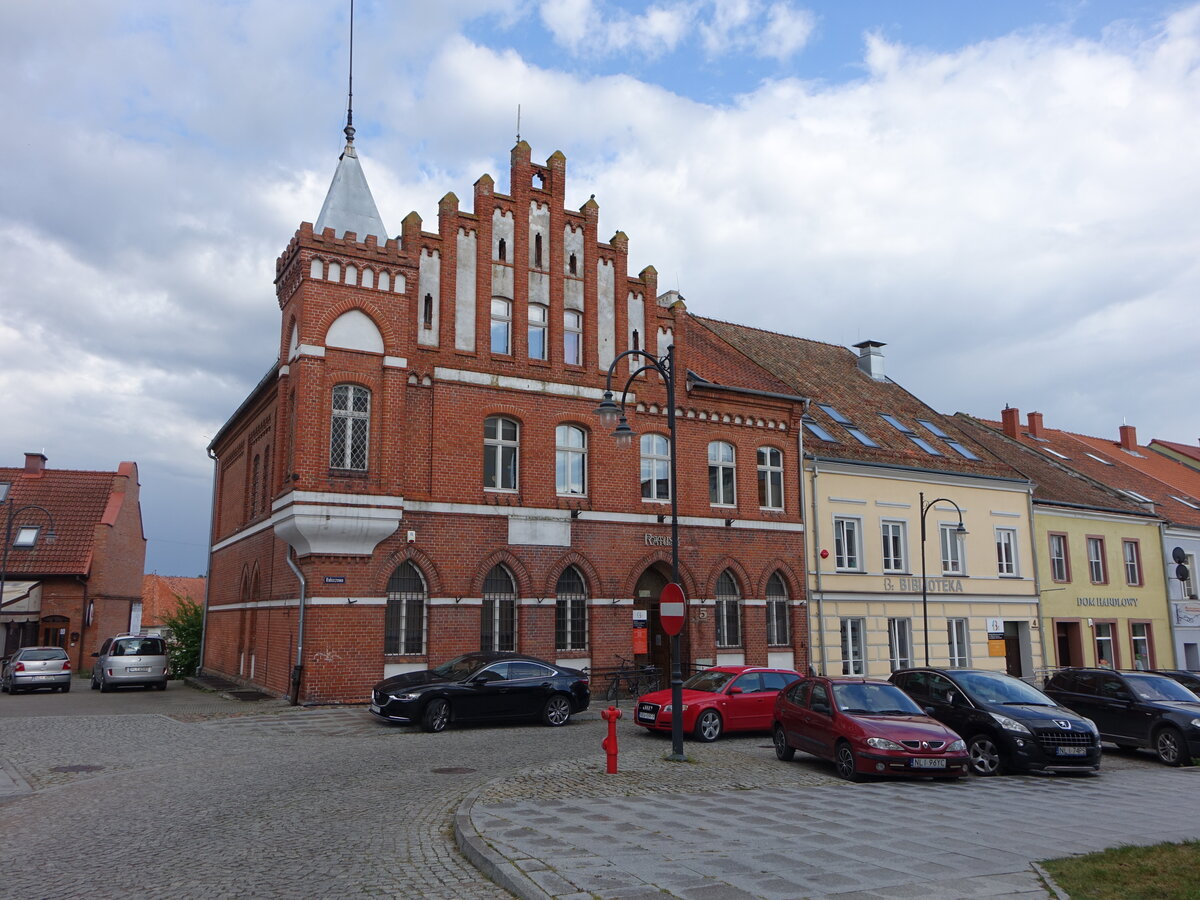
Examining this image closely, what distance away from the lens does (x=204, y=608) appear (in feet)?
114

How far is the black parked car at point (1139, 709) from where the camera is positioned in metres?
16.9

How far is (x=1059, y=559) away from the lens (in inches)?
1395

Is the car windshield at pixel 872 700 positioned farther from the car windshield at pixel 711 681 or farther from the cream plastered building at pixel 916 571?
the cream plastered building at pixel 916 571

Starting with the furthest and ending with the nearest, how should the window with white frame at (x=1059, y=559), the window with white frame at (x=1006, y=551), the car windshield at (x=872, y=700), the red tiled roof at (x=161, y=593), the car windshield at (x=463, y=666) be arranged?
the red tiled roof at (x=161, y=593), the window with white frame at (x=1059, y=559), the window with white frame at (x=1006, y=551), the car windshield at (x=463, y=666), the car windshield at (x=872, y=700)

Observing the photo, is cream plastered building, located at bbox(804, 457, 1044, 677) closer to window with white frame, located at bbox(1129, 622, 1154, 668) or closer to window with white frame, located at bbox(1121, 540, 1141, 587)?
window with white frame, located at bbox(1129, 622, 1154, 668)

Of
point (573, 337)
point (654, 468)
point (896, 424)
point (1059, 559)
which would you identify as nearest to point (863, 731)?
point (654, 468)

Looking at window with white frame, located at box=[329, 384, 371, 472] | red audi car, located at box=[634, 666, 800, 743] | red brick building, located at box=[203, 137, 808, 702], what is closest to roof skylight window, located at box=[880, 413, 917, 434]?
red brick building, located at box=[203, 137, 808, 702]

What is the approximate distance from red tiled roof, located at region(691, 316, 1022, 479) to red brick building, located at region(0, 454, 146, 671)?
26.8 meters

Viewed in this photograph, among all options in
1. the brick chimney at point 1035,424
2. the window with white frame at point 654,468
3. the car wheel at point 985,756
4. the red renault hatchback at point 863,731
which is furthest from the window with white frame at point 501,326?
the brick chimney at point 1035,424

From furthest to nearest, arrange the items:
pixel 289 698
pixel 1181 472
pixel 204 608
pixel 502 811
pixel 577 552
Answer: pixel 1181 472
pixel 204 608
pixel 577 552
pixel 289 698
pixel 502 811

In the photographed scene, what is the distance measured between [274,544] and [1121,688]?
19825 millimetres

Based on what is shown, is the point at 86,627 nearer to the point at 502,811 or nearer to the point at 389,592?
the point at 389,592

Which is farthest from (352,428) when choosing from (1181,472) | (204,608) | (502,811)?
(1181,472)

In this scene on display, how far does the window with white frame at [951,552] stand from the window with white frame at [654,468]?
36.5ft
